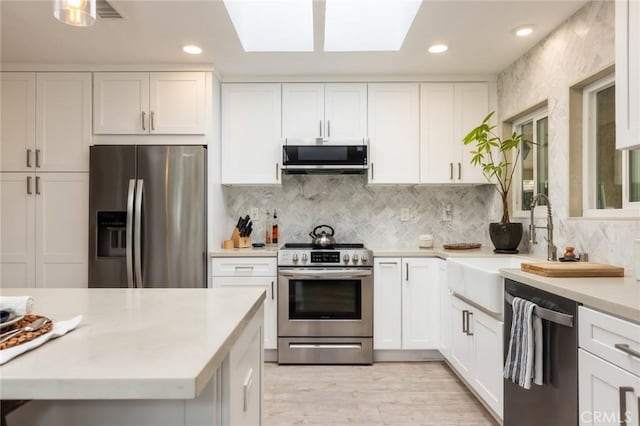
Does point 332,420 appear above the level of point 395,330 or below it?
below

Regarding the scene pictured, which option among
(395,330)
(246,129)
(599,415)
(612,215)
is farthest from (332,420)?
(246,129)

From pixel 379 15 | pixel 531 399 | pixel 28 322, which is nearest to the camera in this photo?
pixel 28 322

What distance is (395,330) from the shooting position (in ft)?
10.5

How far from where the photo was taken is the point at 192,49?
114 inches

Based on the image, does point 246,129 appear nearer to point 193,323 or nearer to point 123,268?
point 123,268

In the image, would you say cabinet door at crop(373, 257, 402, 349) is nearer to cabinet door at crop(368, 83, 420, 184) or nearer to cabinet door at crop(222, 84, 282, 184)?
cabinet door at crop(368, 83, 420, 184)

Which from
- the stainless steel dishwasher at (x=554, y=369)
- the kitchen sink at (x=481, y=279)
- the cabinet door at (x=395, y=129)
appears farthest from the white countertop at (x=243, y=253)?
the stainless steel dishwasher at (x=554, y=369)

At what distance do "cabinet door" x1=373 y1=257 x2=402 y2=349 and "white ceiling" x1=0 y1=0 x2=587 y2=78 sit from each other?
5.34 feet

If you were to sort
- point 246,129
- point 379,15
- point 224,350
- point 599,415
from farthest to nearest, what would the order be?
point 246,129, point 379,15, point 599,415, point 224,350

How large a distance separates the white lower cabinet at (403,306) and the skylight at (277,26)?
1790 millimetres

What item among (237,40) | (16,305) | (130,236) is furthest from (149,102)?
(16,305)

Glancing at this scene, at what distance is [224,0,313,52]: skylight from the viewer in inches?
114

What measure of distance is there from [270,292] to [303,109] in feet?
5.22

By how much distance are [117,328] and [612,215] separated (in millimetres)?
2444
